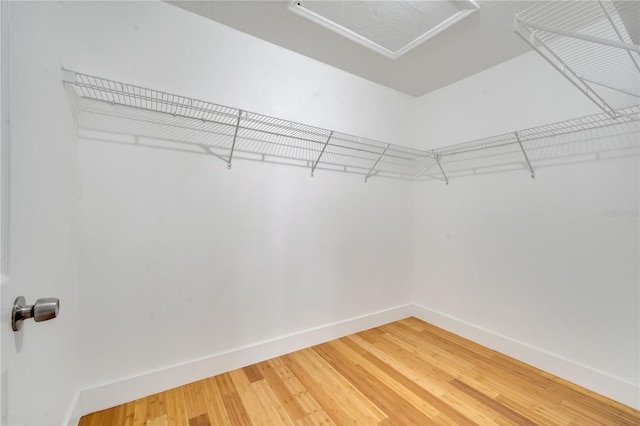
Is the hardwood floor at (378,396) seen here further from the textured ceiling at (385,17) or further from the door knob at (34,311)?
the textured ceiling at (385,17)

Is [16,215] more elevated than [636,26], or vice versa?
[636,26]

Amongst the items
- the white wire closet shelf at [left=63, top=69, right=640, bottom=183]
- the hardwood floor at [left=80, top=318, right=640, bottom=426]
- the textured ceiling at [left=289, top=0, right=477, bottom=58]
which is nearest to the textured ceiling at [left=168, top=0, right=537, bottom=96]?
the textured ceiling at [left=289, top=0, right=477, bottom=58]

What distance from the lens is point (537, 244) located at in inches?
73.6

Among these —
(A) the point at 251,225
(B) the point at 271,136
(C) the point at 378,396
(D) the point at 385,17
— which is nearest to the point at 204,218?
(A) the point at 251,225

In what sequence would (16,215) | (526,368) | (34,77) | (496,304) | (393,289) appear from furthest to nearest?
(393,289) < (496,304) < (526,368) < (34,77) < (16,215)

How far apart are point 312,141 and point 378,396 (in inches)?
69.1

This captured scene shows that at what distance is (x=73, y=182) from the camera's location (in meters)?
1.24

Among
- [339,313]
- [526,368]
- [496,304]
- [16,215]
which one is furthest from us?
[339,313]

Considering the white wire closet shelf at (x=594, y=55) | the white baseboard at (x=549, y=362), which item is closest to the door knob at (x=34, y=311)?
the white wire closet shelf at (x=594, y=55)

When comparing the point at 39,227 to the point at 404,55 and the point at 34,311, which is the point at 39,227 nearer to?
the point at 34,311

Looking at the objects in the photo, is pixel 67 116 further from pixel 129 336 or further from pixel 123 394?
pixel 123 394

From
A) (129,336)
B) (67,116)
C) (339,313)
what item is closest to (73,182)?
(67,116)

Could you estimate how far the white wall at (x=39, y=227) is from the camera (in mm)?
654

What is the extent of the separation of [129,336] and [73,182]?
0.85 m
